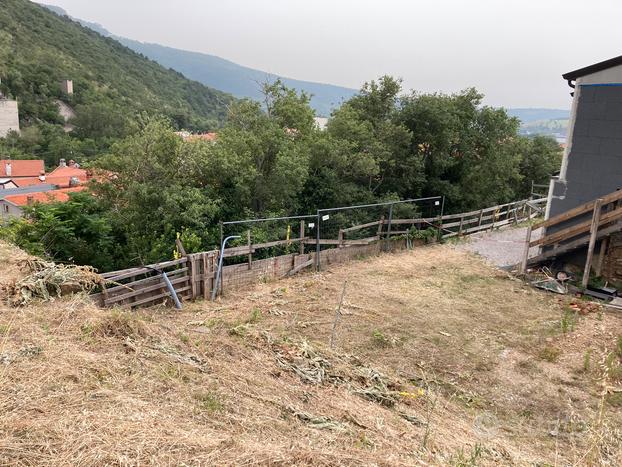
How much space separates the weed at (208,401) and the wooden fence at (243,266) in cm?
389

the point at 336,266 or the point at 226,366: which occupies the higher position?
the point at 226,366

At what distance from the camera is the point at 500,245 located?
14.4 m

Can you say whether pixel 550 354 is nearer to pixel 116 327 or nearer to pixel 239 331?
pixel 239 331

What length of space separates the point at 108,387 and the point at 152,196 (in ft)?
A: 29.6

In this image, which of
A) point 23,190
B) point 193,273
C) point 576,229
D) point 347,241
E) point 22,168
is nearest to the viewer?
point 193,273

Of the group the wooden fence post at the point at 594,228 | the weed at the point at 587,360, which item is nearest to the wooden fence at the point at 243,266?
the wooden fence post at the point at 594,228

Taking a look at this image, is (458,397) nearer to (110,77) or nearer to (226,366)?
(226,366)

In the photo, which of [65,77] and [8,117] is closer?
[8,117]

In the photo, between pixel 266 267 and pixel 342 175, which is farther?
pixel 342 175

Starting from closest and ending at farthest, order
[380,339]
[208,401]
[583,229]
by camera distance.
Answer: [208,401]
[380,339]
[583,229]

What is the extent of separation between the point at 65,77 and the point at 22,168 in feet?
89.8

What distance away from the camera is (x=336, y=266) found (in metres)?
11.7

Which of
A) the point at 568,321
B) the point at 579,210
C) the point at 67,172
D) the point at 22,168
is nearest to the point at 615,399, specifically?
the point at 568,321

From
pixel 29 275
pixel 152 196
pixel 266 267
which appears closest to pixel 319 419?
pixel 29 275
